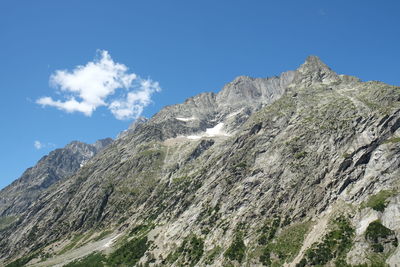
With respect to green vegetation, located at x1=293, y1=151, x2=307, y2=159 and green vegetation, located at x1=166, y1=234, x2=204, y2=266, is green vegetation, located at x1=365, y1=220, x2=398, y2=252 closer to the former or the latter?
green vegetation, located at x1=293, y1=151, x2=307, y2=159

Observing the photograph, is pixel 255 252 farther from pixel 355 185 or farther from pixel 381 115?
pixel 381 115

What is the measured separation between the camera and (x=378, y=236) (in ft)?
388

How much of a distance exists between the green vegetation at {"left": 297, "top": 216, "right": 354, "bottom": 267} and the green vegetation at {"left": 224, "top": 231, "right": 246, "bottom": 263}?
2984 cm

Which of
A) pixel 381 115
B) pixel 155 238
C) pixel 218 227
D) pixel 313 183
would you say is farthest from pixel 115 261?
pixel 381 115

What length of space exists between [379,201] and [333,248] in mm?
27940

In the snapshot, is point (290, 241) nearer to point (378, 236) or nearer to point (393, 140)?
point (378, 236)

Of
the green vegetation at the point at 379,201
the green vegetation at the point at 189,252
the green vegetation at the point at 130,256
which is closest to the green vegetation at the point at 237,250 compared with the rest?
the green vegetation at the point at 189,252

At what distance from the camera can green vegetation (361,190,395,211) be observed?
131 metres

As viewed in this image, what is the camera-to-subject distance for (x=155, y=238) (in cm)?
19950

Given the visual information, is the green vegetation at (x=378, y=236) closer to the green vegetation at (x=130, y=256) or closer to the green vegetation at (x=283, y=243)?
the green vegetation at (x=283, y=243)

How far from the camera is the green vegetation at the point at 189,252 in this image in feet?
523

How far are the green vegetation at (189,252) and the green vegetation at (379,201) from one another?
7427cm

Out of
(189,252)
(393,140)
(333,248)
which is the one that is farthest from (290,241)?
(393,140)

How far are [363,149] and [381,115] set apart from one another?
28076 millimetres
